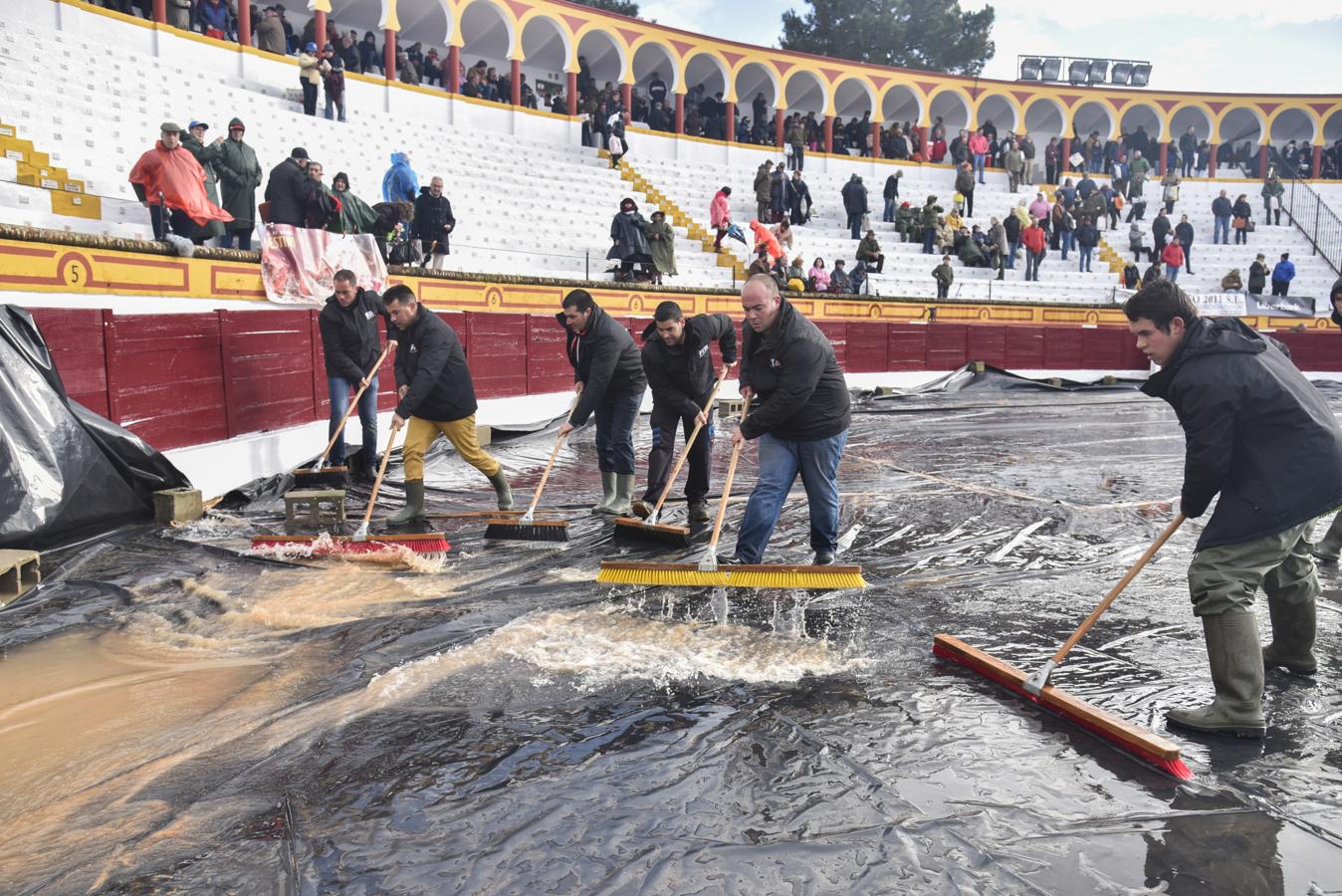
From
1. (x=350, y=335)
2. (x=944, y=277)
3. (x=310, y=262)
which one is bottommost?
(x=350, y=335)

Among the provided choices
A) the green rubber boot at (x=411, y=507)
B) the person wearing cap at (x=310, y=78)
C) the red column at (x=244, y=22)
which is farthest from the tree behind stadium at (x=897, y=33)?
the green rubber boot at (x=411, y=507)

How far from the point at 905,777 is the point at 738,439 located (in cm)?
254

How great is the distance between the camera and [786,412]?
5410 millimetres

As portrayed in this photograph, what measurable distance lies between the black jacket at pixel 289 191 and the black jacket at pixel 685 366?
6.45 m

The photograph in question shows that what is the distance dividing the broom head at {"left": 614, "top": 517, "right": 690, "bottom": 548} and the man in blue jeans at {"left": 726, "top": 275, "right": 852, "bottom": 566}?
2.81ft

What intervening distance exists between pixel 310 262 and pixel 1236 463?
30.6 feet

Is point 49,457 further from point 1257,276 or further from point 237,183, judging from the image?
point 1257,276

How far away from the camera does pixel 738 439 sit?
5469 mm

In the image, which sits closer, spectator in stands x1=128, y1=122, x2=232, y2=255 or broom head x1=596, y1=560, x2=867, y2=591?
broom head x1=596, y1=560, x2=867, y2=591

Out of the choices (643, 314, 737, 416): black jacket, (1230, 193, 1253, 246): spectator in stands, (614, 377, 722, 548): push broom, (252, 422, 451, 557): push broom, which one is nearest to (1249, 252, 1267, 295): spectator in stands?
(1230, 193, 1253, 246): spectator in stands

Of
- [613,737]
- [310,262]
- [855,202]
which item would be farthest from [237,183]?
[855,202]

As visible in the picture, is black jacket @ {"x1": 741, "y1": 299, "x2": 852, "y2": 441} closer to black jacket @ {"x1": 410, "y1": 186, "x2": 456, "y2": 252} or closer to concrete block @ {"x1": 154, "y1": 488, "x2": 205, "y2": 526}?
concrete block @ {"x1": 154, "y1": 488, "x2": 205, "y2": 526}

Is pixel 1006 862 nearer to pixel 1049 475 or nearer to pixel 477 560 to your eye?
pixel 477 560

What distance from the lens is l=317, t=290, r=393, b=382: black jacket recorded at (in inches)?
354
